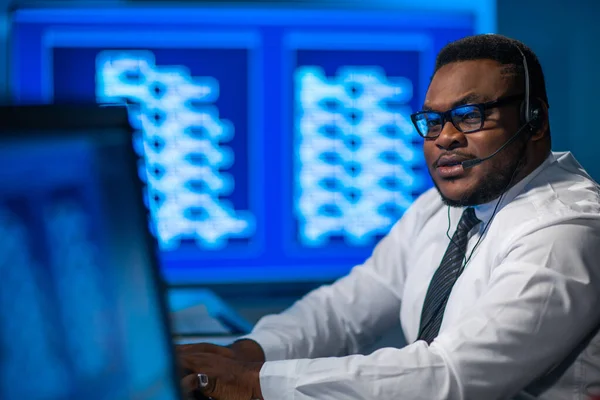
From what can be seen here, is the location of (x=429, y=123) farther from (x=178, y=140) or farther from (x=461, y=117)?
(x=178, y=140)

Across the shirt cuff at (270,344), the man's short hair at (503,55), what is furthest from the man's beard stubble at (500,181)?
the shirt cuff at (270,344)

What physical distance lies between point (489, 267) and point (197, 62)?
1488mm

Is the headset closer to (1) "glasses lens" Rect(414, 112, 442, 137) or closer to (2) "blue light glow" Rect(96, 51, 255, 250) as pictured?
(1) "glasses lens" Rect(414, 112, 442, 137)

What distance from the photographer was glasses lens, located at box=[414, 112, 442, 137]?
138cm

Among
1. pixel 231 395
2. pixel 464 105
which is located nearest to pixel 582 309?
pixel 464 105

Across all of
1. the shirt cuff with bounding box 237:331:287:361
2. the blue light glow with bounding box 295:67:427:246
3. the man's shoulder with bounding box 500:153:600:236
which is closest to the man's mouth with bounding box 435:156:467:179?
the man's shoulder with bounding box 500:153:600:236

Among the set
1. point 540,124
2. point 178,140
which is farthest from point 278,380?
point 178,140

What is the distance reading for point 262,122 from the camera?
2512 mm

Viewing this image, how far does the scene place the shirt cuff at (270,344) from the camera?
142 cm

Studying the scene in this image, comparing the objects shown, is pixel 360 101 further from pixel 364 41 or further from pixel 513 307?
pixel 513 307

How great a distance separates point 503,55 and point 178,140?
4.52ft

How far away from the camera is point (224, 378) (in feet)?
3.68

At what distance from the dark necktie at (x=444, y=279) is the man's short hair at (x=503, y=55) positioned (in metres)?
0.27

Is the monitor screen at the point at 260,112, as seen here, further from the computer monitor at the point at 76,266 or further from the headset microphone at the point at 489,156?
the computer monitor at the point at 76,266
